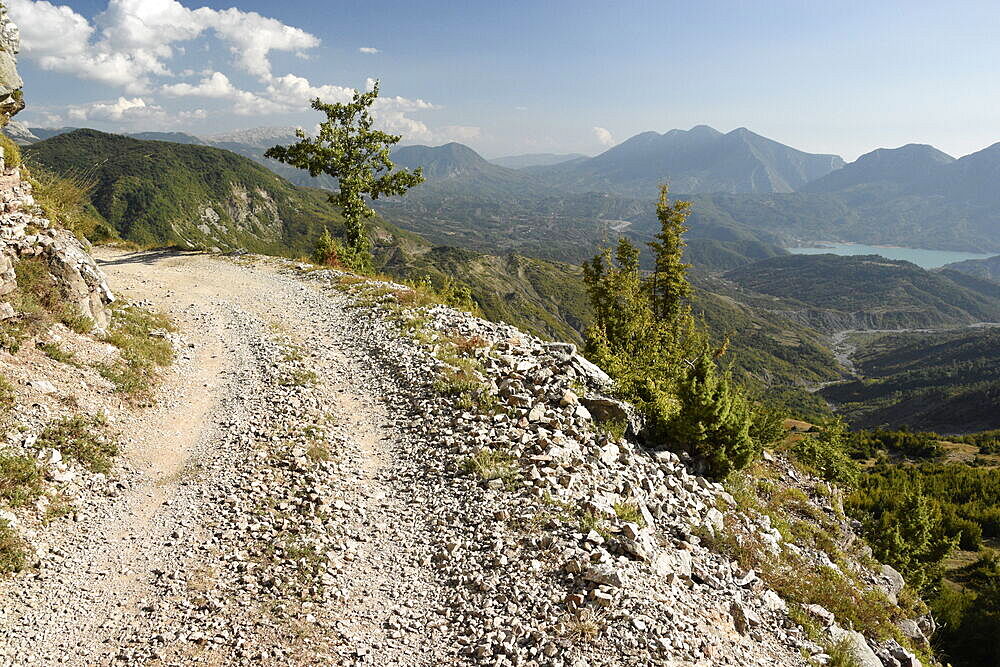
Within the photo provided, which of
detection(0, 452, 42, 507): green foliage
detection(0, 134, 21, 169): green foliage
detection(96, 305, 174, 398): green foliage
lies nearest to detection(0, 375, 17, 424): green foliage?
detection(0, 452, 42, 507): green foliage

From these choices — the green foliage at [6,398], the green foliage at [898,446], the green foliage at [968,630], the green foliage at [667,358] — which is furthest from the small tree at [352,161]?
the green foliage at [898,446]

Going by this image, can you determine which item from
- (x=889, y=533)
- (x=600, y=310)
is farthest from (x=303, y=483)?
(x=600, y=310)

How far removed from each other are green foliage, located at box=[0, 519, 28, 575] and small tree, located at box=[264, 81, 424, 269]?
28.5 meters

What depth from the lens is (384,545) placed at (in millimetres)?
8406

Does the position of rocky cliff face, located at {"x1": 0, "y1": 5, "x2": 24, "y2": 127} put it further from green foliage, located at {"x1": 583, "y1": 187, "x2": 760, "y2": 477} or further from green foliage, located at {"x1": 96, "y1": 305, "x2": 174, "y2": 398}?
green foliage, located at {"x1": 583, "y1": 187, "x2": 760, "y2": 477}

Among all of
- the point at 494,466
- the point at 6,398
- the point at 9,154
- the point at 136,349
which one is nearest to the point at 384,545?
the point at 494,466

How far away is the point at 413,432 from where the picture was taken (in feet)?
38.8

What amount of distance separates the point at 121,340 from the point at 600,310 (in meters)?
23.1

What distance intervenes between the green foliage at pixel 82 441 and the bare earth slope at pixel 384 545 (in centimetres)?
48

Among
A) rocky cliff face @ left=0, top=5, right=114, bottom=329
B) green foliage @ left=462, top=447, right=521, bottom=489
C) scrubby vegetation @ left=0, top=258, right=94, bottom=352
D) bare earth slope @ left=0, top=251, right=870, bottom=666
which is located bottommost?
bare earth slope @ left=0, top=251, right=870, bottom=666

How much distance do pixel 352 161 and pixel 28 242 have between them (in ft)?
85.8

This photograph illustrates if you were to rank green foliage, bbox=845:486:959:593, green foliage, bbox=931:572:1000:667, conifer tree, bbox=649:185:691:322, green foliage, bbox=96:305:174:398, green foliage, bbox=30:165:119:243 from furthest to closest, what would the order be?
conifer tree, bbox=649:185:691:322 → green foliage, bbox=845:486:959:593 → green foliage, bbox=30:165:119:243 → green foliage, bbox=931:572:1000:667 → green foliage, bbox=96:305:174:398

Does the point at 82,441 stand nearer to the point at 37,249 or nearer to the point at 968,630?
the point at 37,249

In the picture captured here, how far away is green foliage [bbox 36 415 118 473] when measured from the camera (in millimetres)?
9180
